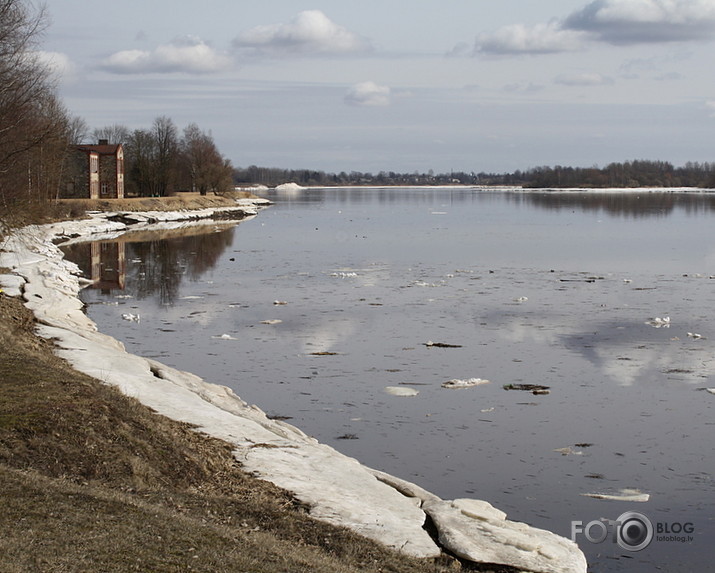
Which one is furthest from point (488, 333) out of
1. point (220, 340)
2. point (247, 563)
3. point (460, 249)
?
point (460, 249)

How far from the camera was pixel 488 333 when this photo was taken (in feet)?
61.0

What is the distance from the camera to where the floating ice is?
1367cm

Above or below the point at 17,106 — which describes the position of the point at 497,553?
below

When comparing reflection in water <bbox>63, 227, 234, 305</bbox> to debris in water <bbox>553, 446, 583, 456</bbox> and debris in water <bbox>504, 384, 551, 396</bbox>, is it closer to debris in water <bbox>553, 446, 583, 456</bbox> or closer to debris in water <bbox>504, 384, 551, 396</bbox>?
debris in water <bbox>504, 384, 551, 396</bbox>

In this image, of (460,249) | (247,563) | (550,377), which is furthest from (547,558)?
(460,249)

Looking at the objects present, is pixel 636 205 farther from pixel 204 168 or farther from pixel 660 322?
pixel 660 322

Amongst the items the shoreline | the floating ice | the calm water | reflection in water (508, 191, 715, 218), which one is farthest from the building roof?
the floating ice

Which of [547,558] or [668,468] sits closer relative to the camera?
[547,558]

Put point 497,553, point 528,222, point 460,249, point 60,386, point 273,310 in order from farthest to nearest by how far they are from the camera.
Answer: point 528,222, point 460,249, point 273,310, point 60,386, point 497,553

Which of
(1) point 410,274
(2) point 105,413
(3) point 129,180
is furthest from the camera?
(3) point 129,180

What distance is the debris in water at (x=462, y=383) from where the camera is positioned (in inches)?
555

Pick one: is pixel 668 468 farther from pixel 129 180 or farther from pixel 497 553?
pixel 129 180

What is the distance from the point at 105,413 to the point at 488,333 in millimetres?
10778

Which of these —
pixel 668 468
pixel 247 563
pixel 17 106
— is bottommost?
pixel 668 468
